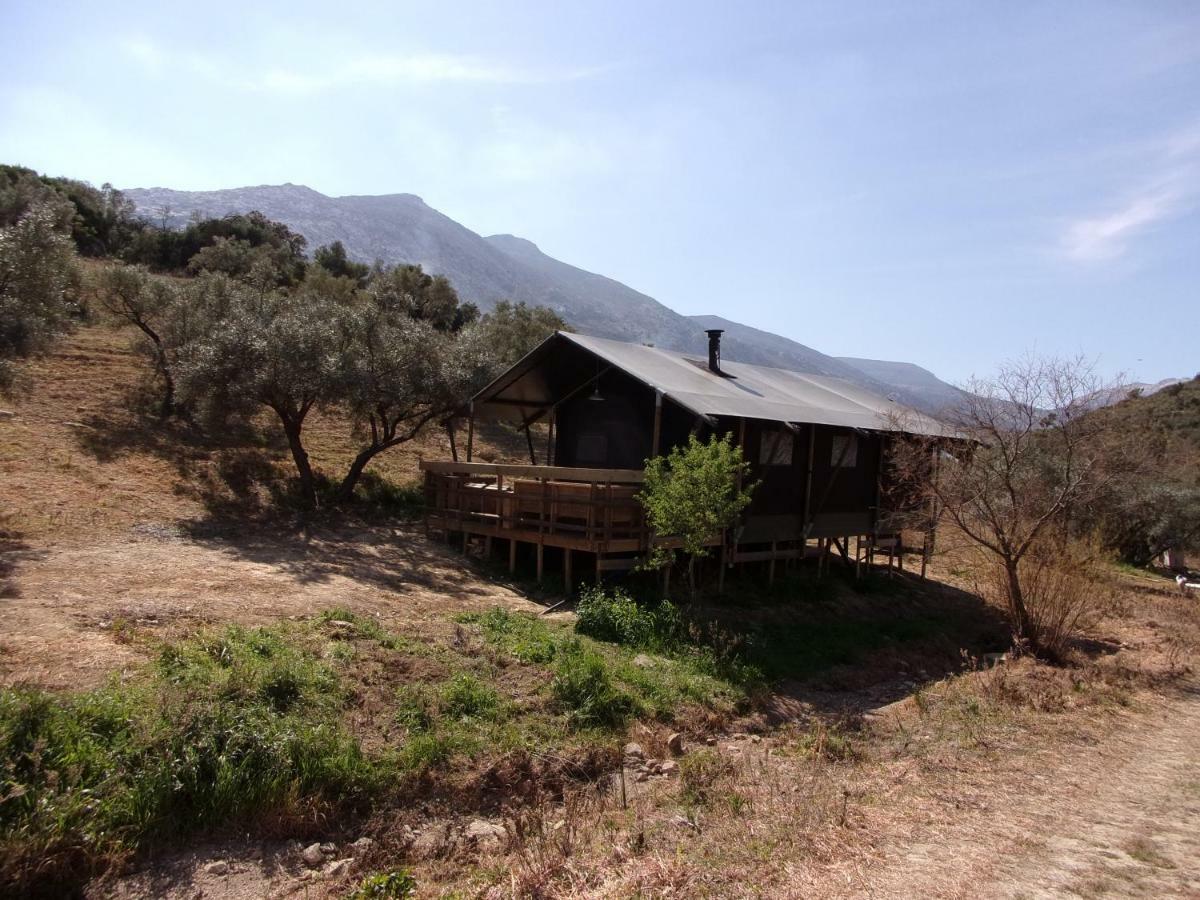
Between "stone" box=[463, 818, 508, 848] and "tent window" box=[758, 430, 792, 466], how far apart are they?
11.0m

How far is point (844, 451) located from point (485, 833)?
14317mm

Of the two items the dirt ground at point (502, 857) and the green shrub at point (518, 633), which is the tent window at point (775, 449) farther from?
the green shrub at point (518, 633)

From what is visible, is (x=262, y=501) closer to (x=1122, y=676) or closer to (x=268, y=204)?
(x=1122, y=676)

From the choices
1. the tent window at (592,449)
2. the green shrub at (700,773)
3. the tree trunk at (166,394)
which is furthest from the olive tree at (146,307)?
the green shrub at (700,773)

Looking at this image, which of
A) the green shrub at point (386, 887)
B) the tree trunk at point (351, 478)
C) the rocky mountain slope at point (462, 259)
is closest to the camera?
the green shrub at point (386, 887)

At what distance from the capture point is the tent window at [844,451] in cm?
1884

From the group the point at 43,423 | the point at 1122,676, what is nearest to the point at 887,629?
the point at 1122,676

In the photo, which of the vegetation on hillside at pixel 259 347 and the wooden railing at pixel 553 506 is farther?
the vegetation on hillside at pixel 259 347

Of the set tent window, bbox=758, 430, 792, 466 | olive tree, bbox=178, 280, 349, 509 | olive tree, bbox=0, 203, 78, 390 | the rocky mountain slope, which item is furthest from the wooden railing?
the rocky mountain slope

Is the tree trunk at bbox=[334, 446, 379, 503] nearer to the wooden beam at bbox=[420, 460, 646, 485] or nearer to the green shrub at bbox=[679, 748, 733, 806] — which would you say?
the wooden beam at bbox=[420, 460, 646, 485]

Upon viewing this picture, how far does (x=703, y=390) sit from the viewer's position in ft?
51.5

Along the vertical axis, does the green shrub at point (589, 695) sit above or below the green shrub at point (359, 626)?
below

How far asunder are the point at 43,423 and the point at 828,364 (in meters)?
146

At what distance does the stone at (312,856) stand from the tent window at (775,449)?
12.2 metres
